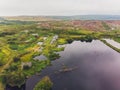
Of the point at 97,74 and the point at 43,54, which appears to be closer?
the point at 97,74

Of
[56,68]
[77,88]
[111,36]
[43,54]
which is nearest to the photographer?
[77,88]

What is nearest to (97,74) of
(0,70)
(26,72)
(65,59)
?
(65,59)

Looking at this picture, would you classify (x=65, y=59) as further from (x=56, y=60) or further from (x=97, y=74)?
(x=97, y=74)

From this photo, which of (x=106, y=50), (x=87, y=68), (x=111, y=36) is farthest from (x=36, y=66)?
(x=111, y=36)

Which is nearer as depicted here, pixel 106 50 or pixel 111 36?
pixel 106 50

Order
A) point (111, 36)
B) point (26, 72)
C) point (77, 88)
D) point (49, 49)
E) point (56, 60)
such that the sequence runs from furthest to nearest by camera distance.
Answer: point (111, 36) → point (49, 49) → point (56, 60) → point (26, 72) → point (77, 88)

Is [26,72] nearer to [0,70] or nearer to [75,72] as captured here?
Result: [0,70]
